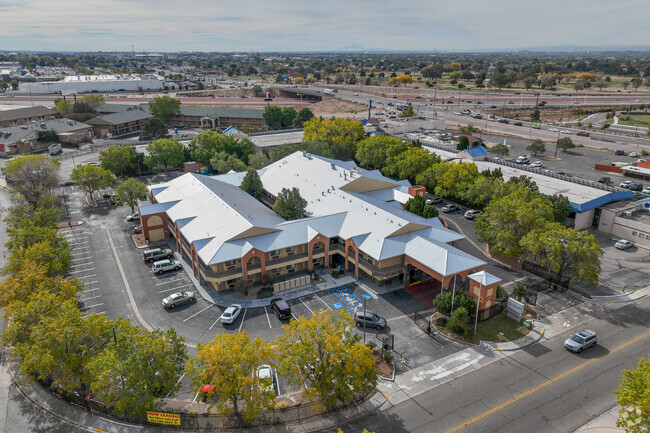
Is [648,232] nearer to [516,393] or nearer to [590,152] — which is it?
[516,393]

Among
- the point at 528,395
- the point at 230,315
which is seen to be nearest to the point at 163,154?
the point at 230,315

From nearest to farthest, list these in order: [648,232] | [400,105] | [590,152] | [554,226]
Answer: [554,226]
[648,232]
[590,152]
[400,105]

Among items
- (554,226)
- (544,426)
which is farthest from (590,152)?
(544,426)

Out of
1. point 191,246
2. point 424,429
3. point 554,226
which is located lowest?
point 424,429

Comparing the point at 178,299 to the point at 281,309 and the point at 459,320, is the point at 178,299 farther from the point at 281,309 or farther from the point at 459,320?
the point at 459,320

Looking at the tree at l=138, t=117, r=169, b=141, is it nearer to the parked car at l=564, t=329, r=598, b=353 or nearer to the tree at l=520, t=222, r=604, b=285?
the tree at l=520, t=222, r=604, b=285
